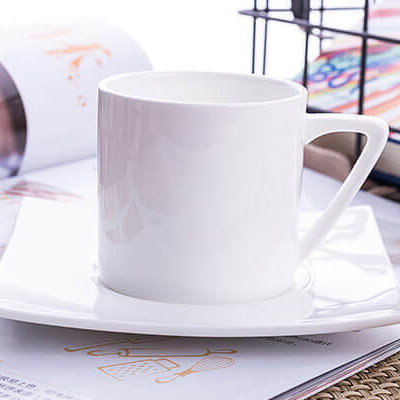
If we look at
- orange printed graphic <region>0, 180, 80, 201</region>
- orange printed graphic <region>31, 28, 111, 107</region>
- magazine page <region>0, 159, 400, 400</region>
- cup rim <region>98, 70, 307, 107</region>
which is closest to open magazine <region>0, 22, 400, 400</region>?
magazine page <region>0, 159, 400, 400</region>

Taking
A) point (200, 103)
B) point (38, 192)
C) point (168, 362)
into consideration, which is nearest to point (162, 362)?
point (168, 362)

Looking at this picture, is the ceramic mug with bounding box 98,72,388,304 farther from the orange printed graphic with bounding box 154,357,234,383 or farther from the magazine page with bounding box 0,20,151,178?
the magazine page with bounding box 0,20,151,178

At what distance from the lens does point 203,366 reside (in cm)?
33

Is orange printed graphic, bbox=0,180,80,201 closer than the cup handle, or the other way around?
the cup handle

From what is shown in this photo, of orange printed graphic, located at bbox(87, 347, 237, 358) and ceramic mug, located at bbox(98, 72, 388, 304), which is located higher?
ceramic mug, located at bbox(98, 72, 388, 304)

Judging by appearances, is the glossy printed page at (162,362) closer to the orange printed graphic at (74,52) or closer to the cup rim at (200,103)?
the cup rim at (200,103)

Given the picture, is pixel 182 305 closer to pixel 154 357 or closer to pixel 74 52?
pixel 154 357

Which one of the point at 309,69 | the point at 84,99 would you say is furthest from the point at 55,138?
the point at 309,69

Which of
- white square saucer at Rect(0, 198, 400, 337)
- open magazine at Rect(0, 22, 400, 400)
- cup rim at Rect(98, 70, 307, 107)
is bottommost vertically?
open magazine at Rect(0, 22, 400, 400)

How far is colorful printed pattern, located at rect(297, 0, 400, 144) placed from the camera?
25.0 inches

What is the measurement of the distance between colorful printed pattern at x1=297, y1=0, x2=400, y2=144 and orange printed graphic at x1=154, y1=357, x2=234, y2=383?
1.13ft

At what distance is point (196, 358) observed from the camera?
338 mm

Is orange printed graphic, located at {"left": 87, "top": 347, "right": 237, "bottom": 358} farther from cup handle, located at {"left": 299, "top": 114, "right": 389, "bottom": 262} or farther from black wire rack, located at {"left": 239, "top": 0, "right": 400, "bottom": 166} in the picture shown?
black wire rack, located at {"left": 239, "top": 0, "right": 400, "bottom": 166}

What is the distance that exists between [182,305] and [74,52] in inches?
16.2
